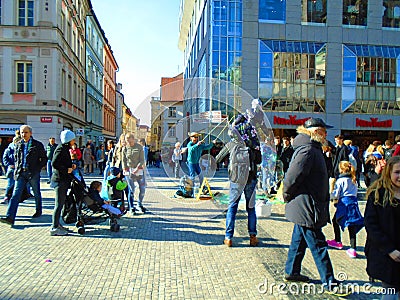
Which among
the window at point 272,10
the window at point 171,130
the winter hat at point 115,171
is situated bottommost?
the winter hat at point 115,171

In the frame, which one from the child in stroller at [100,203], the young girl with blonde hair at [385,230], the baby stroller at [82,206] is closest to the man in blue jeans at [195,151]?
the child in stroller at [100,203]

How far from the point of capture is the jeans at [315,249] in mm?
3609

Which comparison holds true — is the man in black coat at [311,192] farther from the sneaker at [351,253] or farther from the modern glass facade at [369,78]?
the modern glass facade at [369,78]

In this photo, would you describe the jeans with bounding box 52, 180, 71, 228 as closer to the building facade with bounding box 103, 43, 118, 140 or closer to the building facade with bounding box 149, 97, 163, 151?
the building facade with bounding box 149, 97, 163, 151

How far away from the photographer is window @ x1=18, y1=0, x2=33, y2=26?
68.7 ft

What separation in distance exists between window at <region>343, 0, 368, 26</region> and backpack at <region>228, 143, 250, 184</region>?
89.6 ft

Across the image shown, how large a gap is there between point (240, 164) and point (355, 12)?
93.2 ft

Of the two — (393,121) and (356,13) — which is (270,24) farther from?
(393,121)

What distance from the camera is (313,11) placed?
1083 inches

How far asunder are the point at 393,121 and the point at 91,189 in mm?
29382

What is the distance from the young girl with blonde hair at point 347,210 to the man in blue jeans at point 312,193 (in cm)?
155

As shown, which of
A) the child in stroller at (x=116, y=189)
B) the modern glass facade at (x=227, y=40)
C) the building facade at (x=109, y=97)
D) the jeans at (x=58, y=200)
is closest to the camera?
the jeans at (x=58, y=200)

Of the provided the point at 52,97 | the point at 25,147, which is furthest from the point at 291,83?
the point at 25,147

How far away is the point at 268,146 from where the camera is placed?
7.25 metres
